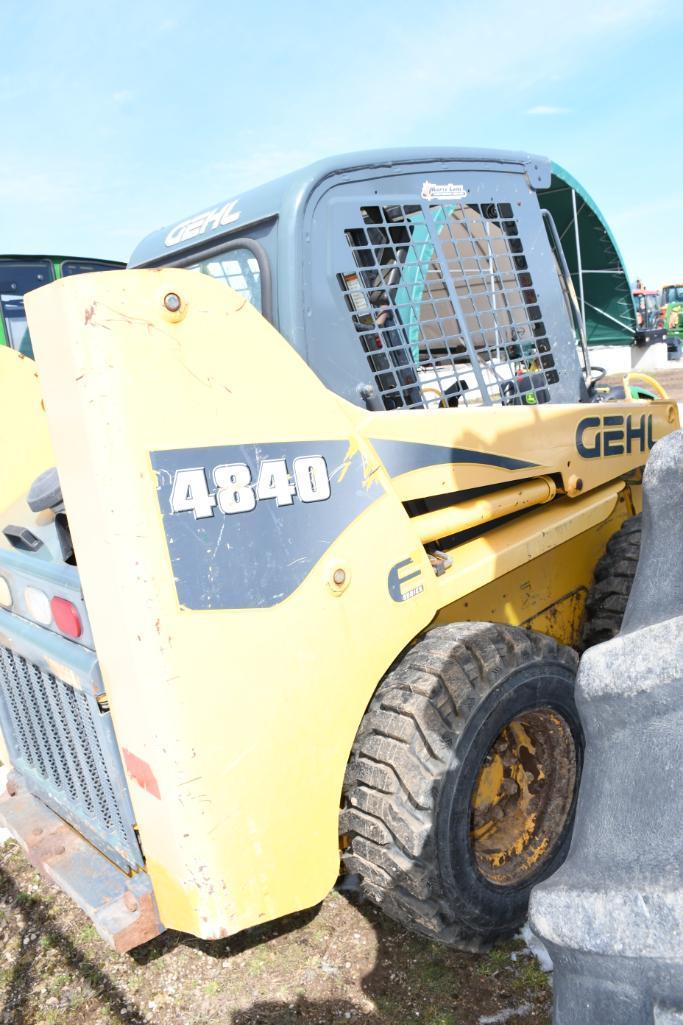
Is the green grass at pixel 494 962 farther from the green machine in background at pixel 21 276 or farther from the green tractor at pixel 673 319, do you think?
the green tractor at pixel 673 319

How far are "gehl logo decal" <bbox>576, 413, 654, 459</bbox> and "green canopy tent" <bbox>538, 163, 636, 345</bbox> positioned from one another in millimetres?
637

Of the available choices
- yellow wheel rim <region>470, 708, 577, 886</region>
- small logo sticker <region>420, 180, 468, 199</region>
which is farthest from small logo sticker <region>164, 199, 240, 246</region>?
yellow wheel rim <region>470, 708, 577, 886</region>

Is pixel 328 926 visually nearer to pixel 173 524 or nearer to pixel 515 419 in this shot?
pixel 173 524

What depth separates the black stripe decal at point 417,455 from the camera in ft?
7.71

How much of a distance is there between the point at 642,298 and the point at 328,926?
27345 mm

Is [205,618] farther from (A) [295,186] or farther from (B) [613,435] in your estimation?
(B) [613,435]

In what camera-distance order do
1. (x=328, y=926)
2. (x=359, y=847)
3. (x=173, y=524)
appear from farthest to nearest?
(x=328, y=926), (x=359, y=847), (x=173, y=524)

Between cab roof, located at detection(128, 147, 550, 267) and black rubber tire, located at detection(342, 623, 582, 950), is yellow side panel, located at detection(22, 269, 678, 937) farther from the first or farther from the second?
cab roof, located at detection(128, 147, 550, 267)

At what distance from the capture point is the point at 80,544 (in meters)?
1.91

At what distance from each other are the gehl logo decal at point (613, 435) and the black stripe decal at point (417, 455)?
0.62 metres

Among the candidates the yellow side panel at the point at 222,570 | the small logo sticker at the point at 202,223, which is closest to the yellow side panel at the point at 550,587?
the yellow side panel at the point at 222,570

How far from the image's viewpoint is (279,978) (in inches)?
98.2

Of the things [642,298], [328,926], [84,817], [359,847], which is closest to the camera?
[359,847]

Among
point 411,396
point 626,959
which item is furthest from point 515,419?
point 626,959
